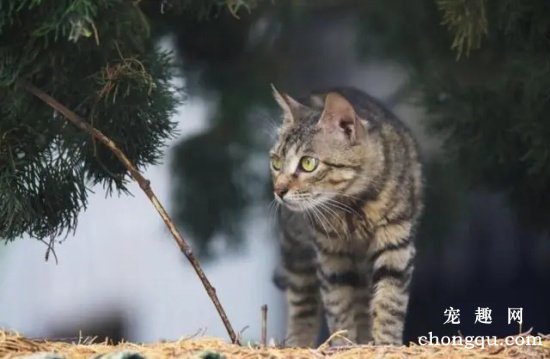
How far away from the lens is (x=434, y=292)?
2.38 metres

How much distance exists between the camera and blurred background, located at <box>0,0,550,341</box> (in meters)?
2.37

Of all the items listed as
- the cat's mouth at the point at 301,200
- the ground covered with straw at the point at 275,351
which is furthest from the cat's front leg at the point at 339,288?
the ground covered with straw at the point at 275,351

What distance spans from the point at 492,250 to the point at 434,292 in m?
0.17

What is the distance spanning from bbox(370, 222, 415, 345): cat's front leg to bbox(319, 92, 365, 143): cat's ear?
0.22 meters

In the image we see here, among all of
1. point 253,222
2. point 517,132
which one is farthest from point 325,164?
point 517,132

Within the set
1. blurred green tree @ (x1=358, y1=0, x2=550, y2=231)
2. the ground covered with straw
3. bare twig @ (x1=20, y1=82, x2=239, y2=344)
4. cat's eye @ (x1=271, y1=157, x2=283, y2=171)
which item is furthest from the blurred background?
the ground covered with straw

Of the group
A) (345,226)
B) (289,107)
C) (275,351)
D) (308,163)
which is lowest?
(275,351)

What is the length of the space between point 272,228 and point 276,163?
→ 0.18 m

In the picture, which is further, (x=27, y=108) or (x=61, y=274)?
(x=61, y=274)

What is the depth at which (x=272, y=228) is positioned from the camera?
2.43 meters

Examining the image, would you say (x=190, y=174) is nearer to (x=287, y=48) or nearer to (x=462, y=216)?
(x=287, y=48)

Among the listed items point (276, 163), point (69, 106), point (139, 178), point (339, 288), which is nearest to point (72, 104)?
point (69, 106)

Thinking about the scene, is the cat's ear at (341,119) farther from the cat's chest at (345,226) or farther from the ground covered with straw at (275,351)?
the ground covered with straw at (275,351)

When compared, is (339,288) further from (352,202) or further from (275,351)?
(275,351)
